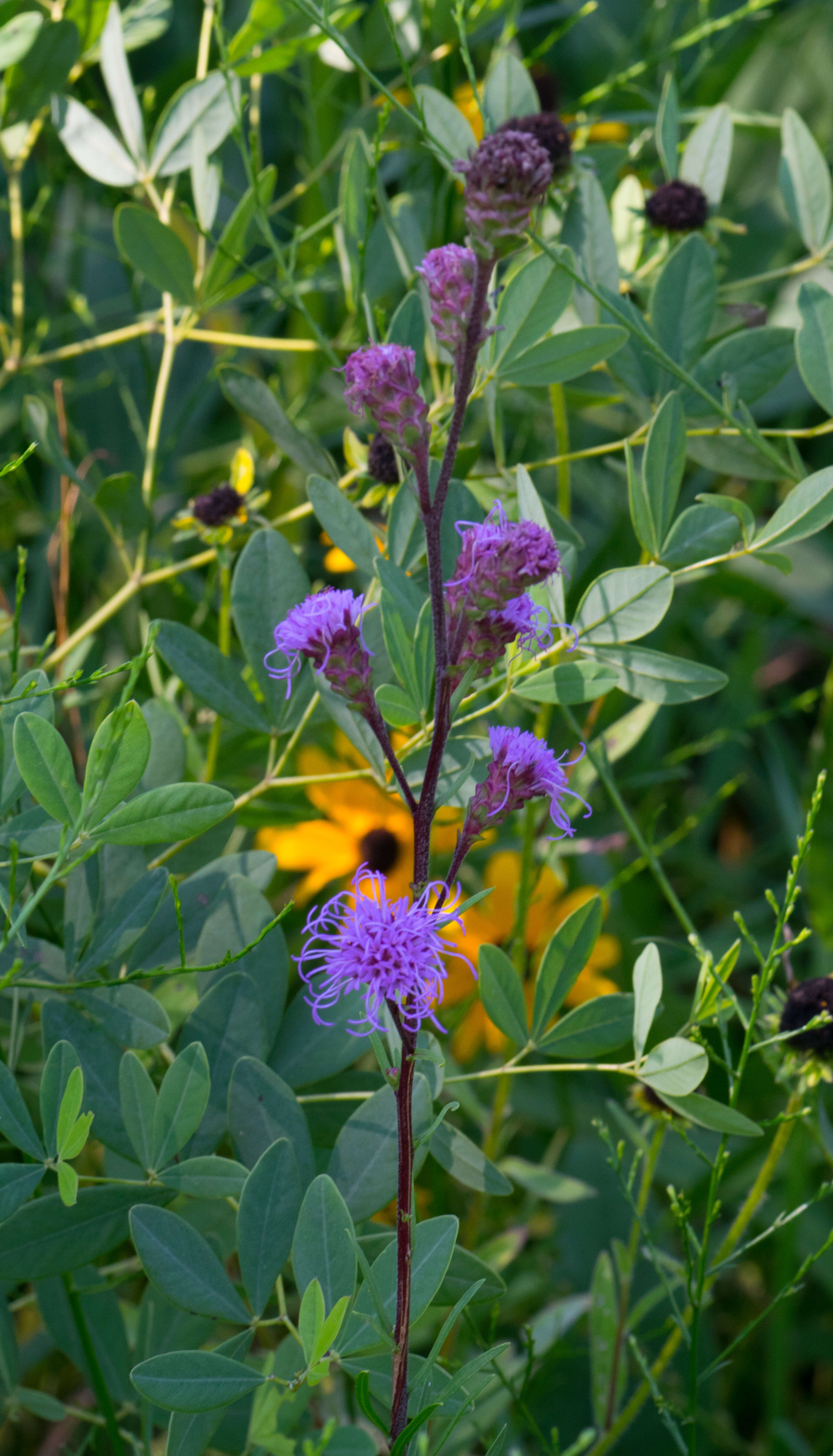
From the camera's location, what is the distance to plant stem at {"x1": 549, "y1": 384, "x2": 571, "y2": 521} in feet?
1.34

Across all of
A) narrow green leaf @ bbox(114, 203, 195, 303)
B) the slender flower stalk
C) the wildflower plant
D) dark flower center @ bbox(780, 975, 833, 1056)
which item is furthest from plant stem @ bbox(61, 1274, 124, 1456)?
narrow green leaf @ bbox(114, 203, 195, 303)

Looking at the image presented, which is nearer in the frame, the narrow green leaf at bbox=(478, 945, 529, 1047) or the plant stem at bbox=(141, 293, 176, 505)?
the narrow green leaf at bbox=(478, 945, 529, 1047)

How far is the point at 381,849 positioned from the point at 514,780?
337 mm

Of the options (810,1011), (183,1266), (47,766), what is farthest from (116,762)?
(810,1011)

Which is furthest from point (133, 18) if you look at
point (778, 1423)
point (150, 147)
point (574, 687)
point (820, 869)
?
point (778, 1423)

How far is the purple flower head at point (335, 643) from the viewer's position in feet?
0.86

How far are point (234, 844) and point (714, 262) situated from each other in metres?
0.30

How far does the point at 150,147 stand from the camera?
0.50 meters

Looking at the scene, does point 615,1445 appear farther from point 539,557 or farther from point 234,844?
point 539,557

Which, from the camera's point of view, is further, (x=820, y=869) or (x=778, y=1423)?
(x=820, y=869)

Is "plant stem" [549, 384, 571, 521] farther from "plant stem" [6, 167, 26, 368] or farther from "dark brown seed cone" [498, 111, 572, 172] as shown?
"plant stem" [6, 167, 26, 368]

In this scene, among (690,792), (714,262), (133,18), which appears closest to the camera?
(714,262)

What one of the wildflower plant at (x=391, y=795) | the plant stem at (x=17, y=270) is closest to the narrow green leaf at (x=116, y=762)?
the wildflower plant at (x=391, y=795)

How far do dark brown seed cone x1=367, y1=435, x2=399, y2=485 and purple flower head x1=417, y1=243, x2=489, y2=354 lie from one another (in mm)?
124
